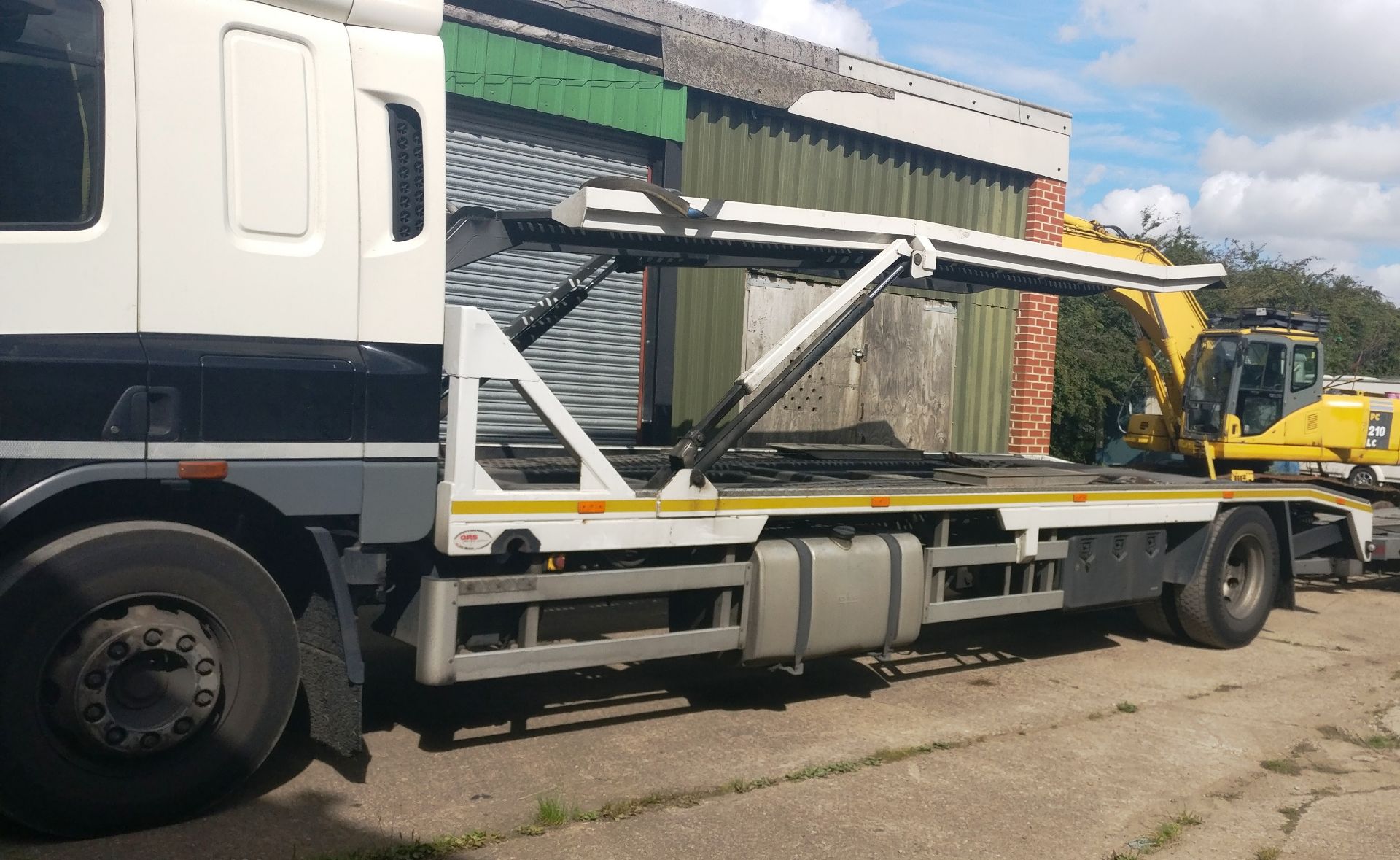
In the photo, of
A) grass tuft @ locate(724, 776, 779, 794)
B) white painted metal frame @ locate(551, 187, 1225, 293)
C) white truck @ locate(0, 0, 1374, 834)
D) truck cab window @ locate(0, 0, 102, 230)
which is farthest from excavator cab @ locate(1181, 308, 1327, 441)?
truck cab window @ locate(0, 0, 102, 230)

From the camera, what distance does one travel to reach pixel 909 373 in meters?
12.7

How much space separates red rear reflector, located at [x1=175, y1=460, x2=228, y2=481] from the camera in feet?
13.7

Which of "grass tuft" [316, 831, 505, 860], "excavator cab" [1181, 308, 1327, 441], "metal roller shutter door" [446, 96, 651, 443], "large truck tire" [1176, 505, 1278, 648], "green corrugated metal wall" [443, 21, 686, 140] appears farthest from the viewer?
"excavator cab" [1181, 308, 1327, 441]

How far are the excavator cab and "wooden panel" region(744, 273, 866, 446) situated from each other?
4.37 metres

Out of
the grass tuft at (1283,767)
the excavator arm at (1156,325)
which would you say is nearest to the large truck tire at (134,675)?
the grass tuft at (1283,767)

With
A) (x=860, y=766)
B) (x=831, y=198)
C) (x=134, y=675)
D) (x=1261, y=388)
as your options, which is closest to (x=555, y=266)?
(x=831, y=198)

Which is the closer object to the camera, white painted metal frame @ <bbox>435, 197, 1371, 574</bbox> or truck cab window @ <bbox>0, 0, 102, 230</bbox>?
truck cab window @ <bbox>0, 0, 102, 230</bbox>

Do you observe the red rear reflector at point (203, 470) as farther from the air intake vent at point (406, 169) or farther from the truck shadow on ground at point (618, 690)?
the truck shadow on ground at point (618, 690)

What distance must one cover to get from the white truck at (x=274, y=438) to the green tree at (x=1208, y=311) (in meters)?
8.72

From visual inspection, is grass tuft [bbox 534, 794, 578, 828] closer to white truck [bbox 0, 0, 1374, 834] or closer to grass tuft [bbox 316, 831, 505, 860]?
grass tuft [bbox 316, 831, 505, 860]

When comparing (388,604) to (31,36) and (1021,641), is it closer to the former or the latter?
(31,36)

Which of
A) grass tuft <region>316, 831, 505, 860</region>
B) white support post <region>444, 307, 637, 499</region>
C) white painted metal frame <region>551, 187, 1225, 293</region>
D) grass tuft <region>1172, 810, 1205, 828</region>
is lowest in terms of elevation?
grass tuft <region>1172, 810, 1205, 828</region>

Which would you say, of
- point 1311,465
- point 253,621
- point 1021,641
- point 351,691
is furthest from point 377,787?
point 1311,465

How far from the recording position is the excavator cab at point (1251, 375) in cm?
1346
